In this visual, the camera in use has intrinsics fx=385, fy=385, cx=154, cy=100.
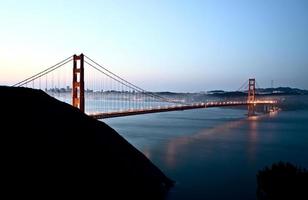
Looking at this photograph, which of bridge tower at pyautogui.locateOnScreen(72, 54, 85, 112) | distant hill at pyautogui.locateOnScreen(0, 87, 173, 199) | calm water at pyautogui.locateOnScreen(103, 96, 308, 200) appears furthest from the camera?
bridge tower at pyautogui.locateOnScreen(72, 54, 85, 112)

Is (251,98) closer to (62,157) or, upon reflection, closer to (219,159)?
(219,159)

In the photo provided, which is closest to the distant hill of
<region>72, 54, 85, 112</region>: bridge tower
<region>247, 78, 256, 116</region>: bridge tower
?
<region>72, 54, 85, 112</region>: bridge tower

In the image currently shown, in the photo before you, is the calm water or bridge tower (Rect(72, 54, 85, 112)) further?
bridge tower (Rect(72, 54, 85, 112))

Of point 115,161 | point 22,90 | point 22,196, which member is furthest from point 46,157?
point 22,90

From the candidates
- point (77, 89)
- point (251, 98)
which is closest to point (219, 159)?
point (77, 89)

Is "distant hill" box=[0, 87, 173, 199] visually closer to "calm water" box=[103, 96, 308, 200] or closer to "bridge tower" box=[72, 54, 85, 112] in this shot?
"calm water" box=[103, 96, 308, 200]

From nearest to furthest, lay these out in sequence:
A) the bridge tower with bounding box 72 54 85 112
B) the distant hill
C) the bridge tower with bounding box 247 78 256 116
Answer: the distant hill
the bridge tower with bounding box 72 54 85 112
the bridge tower with bounding box 247 78 256 116

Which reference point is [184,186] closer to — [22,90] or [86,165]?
[86,165]

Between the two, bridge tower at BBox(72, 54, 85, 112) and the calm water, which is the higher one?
bridge tower at BBox(72, 54, 85, 112)

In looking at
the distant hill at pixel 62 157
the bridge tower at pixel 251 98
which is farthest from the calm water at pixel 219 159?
the bridge tower at pixel 251 98
